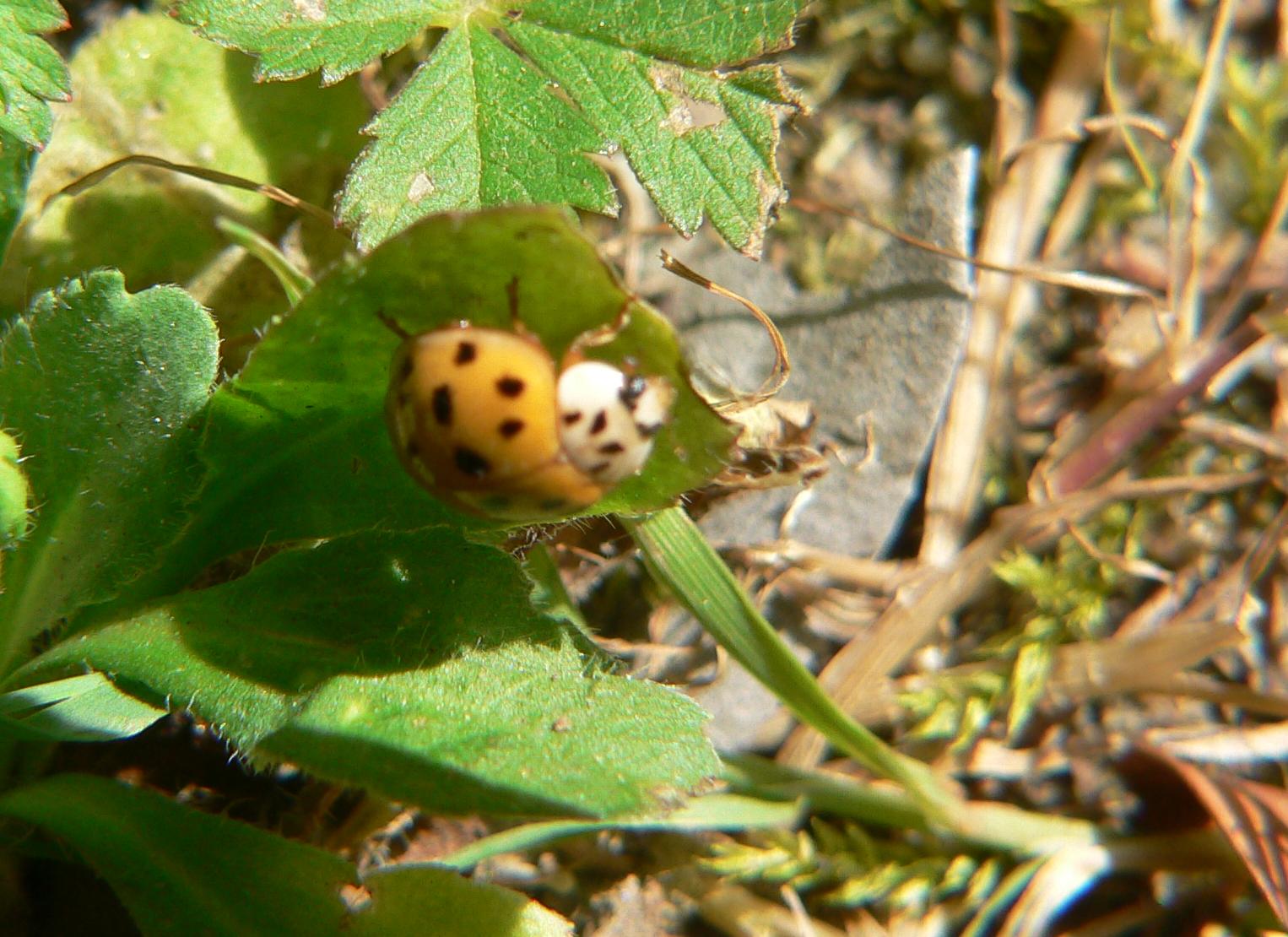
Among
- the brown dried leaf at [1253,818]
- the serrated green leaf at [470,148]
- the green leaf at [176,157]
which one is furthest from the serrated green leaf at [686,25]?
the brown dried leaf at [1253,818]

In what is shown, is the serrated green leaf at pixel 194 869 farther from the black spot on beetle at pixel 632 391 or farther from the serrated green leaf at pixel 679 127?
the serrated green leaf at pixel 679 127

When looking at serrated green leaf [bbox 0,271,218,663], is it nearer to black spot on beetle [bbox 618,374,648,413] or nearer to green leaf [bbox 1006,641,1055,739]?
black spot on beetle [bbox 618,374,648,413]

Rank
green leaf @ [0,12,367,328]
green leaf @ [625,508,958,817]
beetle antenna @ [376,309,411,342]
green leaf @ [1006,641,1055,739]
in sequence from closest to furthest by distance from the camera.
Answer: beetle antenna @ [376,309,411,342] < green leaf @ [625,508,958,817] < green leaf @ [0,12,367,328] < green leaf @ [1006,641,1055,739]

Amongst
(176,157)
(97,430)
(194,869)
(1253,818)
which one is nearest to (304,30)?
(176,157)

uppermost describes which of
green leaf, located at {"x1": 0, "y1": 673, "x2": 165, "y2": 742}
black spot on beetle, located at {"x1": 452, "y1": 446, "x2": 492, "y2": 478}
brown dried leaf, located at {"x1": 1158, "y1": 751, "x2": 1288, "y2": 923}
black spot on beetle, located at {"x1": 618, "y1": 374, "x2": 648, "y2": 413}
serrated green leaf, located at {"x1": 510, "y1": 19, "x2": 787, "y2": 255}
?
serrated green leaf, located at {"x1": 510, "y1": 19, "x2": 787, "y2": 255}

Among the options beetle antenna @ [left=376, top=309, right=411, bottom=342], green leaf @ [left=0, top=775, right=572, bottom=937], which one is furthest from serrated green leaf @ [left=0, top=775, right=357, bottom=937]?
beetle antenna @ [left=376, top=309, right=411, bottom=342]

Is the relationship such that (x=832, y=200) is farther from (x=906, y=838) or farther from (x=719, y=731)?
(x=906, y=838)
